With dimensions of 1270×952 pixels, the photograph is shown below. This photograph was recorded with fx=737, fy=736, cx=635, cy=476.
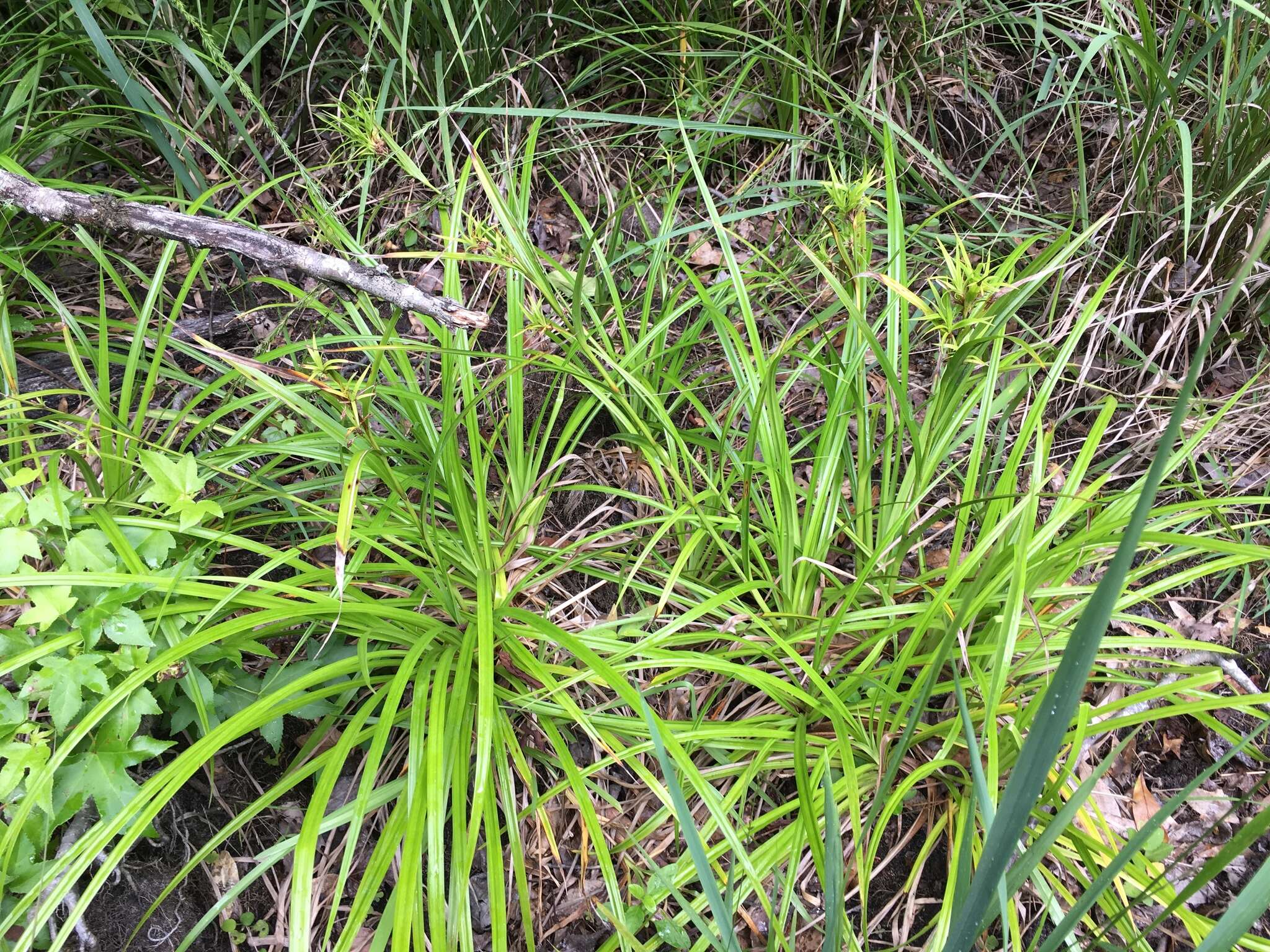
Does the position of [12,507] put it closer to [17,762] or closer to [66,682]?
[66,682]

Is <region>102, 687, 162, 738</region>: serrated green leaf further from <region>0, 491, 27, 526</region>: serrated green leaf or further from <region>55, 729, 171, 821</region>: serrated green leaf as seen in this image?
<region>0, 491, 27, 526</region>: serrated green leaf

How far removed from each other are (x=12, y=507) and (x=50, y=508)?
6 cm

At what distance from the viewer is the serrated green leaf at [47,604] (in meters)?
1.22

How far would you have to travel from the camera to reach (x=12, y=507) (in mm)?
1265

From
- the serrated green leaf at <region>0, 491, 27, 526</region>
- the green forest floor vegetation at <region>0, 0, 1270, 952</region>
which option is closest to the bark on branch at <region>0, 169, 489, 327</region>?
the green forest floor vegetation at <region>0, 0, 1270, 952</region>

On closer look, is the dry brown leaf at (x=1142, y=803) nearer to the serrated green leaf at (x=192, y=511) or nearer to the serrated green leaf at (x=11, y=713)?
the serrated green leaf at (x=192, y=511)

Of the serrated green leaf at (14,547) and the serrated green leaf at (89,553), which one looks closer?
the serrated green leaf at (14,547)

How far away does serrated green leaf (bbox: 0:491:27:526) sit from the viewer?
1.25 m

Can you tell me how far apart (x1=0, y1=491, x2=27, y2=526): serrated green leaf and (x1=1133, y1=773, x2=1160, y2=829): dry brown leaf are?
222cm

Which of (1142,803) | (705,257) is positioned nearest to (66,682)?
(705,257)

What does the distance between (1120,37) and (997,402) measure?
1022 millimetres

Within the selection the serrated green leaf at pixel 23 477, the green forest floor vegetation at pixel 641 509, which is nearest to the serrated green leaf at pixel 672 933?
the green forest floor vegetation at pixel 641 509

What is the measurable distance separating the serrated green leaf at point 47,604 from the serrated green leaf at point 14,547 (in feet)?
0.18

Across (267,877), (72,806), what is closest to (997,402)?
(267,877)
